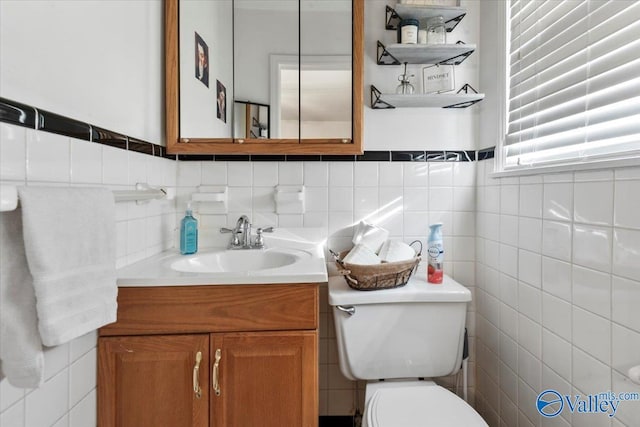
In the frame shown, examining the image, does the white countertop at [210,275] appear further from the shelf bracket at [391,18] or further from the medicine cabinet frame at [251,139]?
the shelf bracket at [391,18]

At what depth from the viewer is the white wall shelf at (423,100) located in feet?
4.68

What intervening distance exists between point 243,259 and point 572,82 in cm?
125

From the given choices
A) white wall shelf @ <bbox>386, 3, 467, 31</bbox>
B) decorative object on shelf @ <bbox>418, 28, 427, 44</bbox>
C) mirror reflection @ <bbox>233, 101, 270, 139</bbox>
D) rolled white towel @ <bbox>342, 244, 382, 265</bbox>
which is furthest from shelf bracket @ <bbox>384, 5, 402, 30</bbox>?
rolled white towel @ <bbox>342, 244, 382, 265</bbox>

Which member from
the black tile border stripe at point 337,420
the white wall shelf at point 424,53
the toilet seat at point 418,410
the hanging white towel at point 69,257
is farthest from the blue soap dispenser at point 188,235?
the white wall shelf at point 424,53

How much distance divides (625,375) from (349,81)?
127 centimetres

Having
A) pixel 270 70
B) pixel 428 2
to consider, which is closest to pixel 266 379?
pixel 270 70

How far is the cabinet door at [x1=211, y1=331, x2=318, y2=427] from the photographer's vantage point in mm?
994

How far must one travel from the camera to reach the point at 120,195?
34.8 inches

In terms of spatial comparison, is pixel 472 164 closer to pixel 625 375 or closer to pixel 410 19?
pixel 410 19

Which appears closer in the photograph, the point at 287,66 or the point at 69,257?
the point at 69,257

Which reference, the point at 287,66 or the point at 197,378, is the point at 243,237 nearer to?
the point at 197,378

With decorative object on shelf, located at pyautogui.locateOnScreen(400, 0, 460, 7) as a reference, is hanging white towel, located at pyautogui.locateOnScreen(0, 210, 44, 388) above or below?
below

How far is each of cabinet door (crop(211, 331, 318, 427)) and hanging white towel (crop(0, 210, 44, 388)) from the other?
1.47ft

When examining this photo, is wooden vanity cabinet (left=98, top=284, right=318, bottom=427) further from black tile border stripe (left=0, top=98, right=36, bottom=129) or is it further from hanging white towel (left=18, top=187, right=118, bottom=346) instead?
black tile border stripe (left=0, top=98, right=36, bottom=129)
